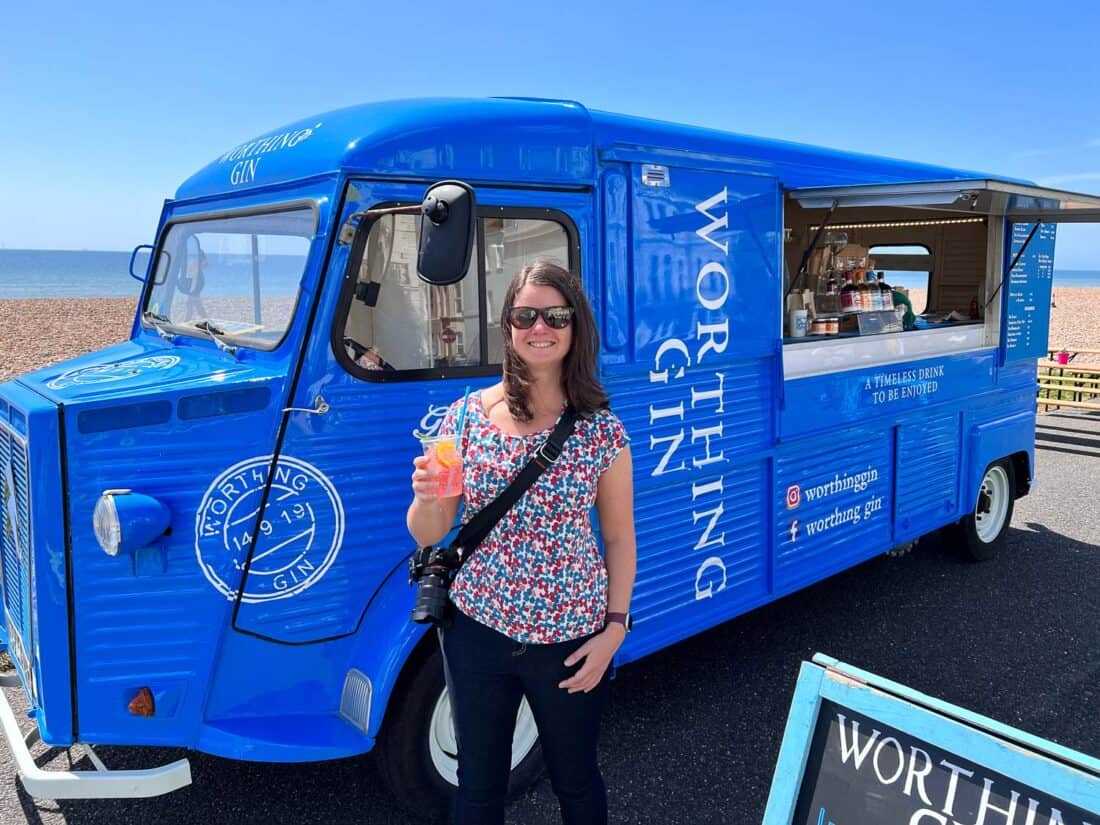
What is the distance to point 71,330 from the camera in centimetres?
1925

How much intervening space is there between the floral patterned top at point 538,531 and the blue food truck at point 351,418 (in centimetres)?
69

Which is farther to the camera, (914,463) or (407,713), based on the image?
(914,463)

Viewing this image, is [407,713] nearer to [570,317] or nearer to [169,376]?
[169,376]

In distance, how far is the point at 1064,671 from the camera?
4086 millimetres

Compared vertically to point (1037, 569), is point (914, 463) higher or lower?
higher

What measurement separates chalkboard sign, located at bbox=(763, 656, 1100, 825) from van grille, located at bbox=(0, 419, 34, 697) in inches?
83.9

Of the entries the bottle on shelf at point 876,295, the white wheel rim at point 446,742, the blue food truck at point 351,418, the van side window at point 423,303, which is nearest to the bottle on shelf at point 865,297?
the bottle on shelf at point 876,295

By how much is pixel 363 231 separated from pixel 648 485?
1456mm

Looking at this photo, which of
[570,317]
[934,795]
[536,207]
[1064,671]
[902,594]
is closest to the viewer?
[934,795]

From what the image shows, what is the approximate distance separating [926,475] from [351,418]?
3581mm

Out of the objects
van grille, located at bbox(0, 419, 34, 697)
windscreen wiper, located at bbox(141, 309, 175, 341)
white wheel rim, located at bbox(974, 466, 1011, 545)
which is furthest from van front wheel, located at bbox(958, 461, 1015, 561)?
van grille, located at bbox(0, 419, 34, 697)

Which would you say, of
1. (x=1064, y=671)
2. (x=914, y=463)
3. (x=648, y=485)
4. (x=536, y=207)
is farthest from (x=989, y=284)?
(x=536, y=207)

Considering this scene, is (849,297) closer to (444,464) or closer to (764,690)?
(764,690)

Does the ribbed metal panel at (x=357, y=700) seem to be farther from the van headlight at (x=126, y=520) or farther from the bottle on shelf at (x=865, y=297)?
the bottle on shelf at (x=865, y=297)
